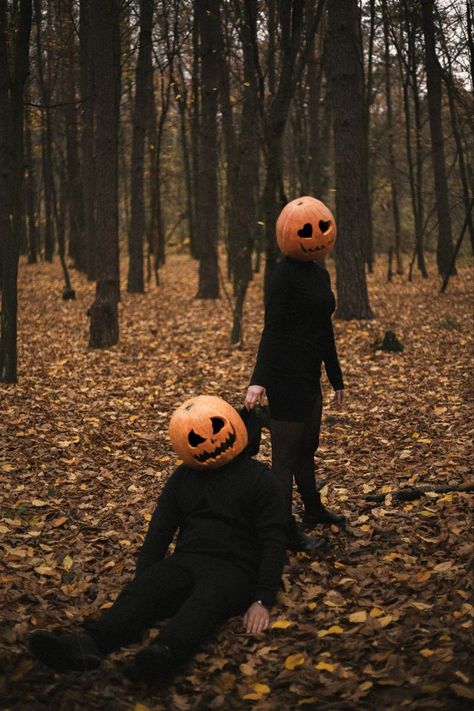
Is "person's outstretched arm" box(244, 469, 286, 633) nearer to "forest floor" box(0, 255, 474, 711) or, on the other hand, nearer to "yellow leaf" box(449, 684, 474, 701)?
"forest floor" box(0, 255, 474, 711)

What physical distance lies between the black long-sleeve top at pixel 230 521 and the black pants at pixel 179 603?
0.08 metres

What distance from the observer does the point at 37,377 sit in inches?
406

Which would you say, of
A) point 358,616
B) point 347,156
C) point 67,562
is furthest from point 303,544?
point 347,156

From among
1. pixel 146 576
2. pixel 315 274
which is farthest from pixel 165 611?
pixel 315 274

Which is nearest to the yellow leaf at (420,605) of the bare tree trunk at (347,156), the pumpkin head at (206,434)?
the pumpkin head at (206,434)

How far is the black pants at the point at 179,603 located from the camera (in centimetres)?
365

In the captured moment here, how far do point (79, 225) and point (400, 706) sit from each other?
2276cm

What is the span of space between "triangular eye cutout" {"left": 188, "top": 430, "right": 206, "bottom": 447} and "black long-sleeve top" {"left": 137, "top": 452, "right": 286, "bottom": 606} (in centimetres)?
24

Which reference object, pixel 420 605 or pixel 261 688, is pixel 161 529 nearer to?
pixel 261 688

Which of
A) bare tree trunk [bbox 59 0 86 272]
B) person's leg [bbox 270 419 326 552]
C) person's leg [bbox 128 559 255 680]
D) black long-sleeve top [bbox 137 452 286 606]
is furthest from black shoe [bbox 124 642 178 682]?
bare tree trunk [bbox 59 0 86 272]

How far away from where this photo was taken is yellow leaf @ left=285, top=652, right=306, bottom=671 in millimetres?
3629

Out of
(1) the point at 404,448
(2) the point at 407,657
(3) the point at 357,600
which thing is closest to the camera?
(2) the point at 407,657

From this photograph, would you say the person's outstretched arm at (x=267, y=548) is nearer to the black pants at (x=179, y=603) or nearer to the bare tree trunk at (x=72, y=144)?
the black pants at (x=179, y=603)

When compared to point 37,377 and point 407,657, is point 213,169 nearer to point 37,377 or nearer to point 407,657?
point 37,377
